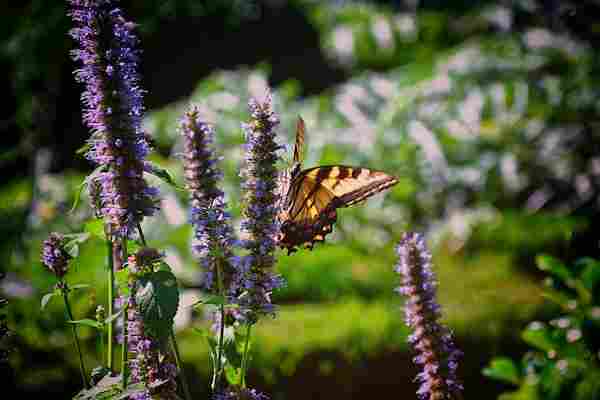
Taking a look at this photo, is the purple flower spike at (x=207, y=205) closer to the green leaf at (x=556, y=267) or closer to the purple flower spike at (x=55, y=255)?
the purple flower spike at (x=55, y=255)

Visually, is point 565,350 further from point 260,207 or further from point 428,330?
point 260,207

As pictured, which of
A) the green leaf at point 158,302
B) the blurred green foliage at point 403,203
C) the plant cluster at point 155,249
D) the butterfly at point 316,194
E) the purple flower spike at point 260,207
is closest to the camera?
the green leaf at point 158,302

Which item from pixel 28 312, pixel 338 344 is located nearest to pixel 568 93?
pixel 338 344

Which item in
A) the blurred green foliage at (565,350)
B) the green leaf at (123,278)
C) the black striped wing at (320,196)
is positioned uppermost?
the black striped wing at (320,196)

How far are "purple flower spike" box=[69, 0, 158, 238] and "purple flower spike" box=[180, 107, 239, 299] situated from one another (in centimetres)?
10

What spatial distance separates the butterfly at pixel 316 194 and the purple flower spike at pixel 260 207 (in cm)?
35

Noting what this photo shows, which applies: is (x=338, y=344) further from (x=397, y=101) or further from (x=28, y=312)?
(x=397, y=101)

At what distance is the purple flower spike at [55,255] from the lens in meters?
1.35

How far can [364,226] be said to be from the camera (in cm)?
412

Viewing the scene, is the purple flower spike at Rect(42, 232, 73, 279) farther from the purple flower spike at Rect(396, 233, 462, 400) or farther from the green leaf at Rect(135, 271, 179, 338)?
the purple flower spike at Rect(396, 233, 462, 400)

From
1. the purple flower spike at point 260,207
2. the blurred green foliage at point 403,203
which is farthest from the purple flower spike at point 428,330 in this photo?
the blurred green foliage at point 403,203

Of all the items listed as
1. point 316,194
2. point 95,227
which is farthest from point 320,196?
point 95,227

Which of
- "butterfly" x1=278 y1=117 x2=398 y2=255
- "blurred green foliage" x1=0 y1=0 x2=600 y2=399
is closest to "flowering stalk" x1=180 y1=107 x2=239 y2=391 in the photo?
"butterfly" x1=278 y1=117 x2=398 y2=255

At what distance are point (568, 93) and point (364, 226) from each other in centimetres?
157
